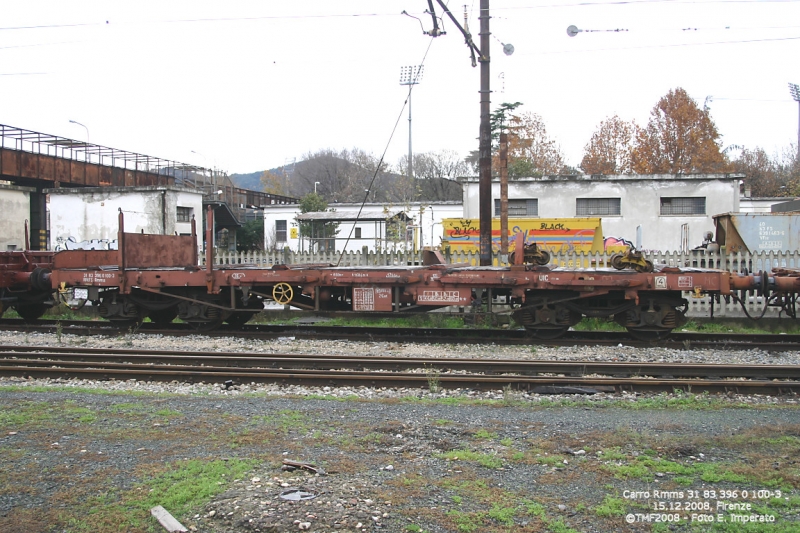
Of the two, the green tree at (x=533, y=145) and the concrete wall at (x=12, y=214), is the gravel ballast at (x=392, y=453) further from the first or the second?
the green tree at (x=533, y=145)

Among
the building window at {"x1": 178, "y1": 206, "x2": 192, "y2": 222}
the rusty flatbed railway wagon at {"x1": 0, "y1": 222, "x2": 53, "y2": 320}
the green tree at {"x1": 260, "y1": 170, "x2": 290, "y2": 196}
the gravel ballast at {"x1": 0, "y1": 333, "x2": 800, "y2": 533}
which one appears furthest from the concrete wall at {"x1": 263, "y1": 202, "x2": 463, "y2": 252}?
the green tree at {"x1": 260, "y1": 170, "x2": 290, "y2": 196}

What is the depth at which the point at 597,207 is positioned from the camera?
2538 cm

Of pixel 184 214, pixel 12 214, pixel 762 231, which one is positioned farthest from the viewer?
pixel 184 214

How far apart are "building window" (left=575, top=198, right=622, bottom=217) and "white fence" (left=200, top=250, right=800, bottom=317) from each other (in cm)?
820

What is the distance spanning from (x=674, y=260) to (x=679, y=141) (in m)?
35.7

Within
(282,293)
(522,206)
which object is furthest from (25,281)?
(522,206)

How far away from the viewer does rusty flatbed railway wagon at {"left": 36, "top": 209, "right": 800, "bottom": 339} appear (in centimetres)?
1080

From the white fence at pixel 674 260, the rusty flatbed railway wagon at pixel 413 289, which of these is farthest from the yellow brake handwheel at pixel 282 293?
the white fence at pixel 674 260

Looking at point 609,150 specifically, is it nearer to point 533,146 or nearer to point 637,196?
point 533,146

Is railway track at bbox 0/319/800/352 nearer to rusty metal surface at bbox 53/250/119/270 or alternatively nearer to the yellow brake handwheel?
the yellow brake handwheel

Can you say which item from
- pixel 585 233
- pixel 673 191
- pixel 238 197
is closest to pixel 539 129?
pixel 238 197

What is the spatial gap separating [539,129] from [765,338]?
46.4 meters

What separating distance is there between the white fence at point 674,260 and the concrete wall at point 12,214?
417 inches

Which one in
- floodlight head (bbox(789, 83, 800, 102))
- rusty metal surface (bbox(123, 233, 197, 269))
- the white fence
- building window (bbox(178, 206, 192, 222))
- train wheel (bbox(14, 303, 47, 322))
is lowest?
train wheel (bbox(14, 303, 47, 322))
